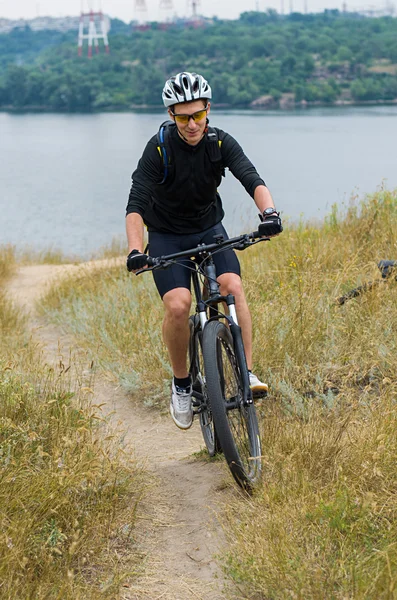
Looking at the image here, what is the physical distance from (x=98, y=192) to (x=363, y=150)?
15.3m

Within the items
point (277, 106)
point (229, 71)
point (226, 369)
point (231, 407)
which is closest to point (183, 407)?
point (226, 369)

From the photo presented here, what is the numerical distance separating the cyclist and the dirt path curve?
367mm

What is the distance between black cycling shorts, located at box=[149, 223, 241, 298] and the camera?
4.27 meters

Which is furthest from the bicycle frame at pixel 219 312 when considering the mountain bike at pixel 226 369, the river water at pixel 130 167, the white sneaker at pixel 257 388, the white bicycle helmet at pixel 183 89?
the river water at pixel 130 167

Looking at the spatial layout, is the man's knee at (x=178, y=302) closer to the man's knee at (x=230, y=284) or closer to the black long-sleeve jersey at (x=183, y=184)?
the man's knee at (x=230, y=284)

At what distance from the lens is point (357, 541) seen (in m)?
3.06

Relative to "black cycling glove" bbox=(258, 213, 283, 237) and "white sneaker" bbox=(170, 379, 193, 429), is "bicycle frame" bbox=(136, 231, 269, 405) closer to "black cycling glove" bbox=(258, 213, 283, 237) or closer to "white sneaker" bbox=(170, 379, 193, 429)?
"black cycling glove" bbox=(258, 213, 283, 237)

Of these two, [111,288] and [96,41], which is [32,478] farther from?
[96,41]

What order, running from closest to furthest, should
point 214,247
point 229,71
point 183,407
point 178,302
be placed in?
Result: point 214,247 → point 178,302 → point 183,407 → point 229,71

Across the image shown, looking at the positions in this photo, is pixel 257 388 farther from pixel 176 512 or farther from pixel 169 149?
pixel 169 149

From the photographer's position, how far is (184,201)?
442cm

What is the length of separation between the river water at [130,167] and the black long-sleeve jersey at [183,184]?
849 cm

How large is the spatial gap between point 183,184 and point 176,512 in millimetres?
1820

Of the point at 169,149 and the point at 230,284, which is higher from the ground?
the point at 169,149
